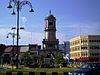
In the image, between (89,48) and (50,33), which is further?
(50,33)

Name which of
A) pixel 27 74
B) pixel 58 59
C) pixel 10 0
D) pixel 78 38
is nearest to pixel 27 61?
pixel 58 59

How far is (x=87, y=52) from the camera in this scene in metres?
149

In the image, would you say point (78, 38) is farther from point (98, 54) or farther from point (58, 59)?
point (58, 59)

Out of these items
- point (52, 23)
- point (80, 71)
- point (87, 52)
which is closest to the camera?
point (80, 71)

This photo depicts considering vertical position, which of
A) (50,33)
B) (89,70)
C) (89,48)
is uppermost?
(50,33)

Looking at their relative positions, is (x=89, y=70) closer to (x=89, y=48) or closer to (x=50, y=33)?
(x=89, y=48)

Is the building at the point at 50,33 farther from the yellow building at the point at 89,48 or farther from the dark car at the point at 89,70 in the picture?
the dark car at the point at 89,70

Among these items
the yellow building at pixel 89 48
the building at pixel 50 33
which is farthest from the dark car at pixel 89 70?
the building at pixel 50 33

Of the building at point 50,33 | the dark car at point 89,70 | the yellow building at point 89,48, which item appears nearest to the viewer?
the dark car at point 89,70

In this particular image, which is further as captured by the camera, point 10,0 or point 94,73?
point 10,0

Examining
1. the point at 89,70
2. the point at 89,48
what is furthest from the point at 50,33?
the point at 89,70

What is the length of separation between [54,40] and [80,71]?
142m

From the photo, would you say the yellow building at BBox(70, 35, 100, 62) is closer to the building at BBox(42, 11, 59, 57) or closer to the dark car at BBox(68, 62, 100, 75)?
the building at BBox(42, 11, 59, 57)

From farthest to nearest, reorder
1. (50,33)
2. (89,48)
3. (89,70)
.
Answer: (50,33), (89,48), (89,70)
